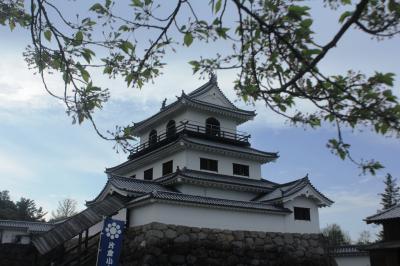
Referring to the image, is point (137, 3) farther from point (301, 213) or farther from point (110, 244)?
point (301, 213)

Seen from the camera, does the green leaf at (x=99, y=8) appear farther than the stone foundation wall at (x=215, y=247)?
No

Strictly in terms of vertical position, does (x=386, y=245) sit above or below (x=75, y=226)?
below

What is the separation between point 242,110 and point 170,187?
23.0ft

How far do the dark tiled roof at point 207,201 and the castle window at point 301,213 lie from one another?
85 centimetres

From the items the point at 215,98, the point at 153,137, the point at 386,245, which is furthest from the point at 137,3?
the point at 153,137

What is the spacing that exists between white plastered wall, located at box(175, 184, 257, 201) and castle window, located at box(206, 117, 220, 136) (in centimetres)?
373

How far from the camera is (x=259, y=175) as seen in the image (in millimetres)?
22969

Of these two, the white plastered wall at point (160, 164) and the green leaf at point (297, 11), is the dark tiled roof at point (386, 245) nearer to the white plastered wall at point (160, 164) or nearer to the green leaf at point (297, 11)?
the white plastered wall at point (160, 164)

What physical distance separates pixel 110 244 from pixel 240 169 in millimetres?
10998

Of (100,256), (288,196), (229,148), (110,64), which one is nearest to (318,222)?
(288,196)

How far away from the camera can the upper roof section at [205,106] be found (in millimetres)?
22516

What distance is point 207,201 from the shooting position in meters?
17.2

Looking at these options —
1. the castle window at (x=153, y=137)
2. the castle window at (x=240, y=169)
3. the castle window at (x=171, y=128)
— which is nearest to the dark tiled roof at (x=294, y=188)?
the castle window at (x=240, y=169)

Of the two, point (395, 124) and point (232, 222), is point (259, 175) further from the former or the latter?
point (395, 124)
